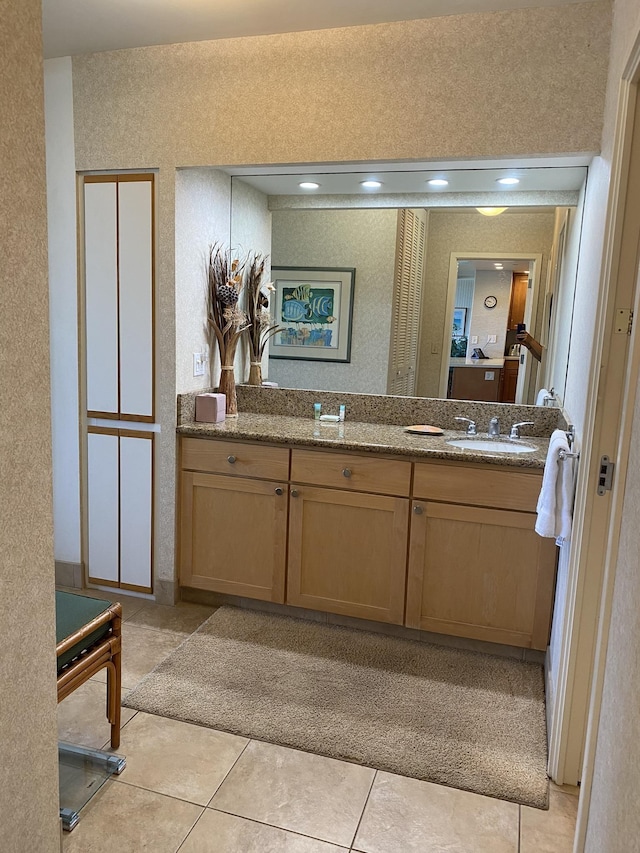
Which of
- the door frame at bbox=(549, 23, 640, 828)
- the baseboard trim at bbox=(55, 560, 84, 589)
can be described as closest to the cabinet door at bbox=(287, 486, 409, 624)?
the door frame at bbox=(549, 23, 640, 828)

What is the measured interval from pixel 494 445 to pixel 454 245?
0.98 meters

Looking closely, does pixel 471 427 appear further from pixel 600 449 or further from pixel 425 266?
pixel 600 449

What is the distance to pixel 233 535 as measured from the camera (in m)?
2.94

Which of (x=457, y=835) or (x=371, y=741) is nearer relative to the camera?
(x=457, y=835)

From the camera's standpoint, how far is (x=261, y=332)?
3.34 metres

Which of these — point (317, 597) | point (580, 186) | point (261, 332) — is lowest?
point (317, 597)

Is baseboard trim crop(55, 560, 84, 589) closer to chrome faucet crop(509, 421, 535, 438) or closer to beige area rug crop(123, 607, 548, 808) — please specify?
beige area rug crop(123, 607, 548, 808)

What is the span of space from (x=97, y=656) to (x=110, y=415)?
1419 millimetres

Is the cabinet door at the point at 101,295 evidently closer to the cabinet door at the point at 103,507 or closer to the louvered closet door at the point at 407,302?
the cabinet door at the point at 103,507

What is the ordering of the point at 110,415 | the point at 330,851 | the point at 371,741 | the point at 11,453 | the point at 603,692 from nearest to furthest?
1. the point at 11,453
2. the point at 603,692
3. the point at 330,851
4. the point at 371,741
5. the point at 110,415

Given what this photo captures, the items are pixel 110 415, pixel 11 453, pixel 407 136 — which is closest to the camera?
pixel 11 453

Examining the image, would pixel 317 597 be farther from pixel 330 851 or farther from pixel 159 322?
pixel 159 322

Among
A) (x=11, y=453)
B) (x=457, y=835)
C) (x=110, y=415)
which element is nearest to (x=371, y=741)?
(x=457, y=835)

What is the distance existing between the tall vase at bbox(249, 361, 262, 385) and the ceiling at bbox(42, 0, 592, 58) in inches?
58.2
